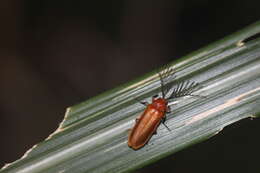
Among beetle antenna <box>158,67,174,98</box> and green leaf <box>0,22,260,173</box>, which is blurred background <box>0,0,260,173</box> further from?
green leaf <box>0,22,260,173</box>

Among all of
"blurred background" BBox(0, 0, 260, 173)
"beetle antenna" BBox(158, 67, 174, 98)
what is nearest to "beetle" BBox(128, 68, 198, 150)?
"beetle antenna" BBox(158, 67, 174, 98)

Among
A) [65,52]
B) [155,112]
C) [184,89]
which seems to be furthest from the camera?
[65,52]

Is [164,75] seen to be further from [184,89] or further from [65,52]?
[65,52]

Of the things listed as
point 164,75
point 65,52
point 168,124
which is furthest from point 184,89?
point 65,52

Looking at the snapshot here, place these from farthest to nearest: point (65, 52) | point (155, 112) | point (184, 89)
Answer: point (65, 52) < point (155, 112) < point (184, 89)

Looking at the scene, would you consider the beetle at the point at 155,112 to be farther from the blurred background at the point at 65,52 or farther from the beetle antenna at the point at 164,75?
the blurred background at the point at 65,52

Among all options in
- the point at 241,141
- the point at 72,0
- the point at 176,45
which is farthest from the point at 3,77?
the point at 241,141

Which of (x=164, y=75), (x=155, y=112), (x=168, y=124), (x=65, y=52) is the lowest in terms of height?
(x=168, y=124)
